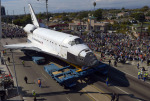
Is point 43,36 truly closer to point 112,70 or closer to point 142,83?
point 112,70

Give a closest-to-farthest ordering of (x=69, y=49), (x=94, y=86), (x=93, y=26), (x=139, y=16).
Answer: (x=94, y=86) < (x=69, y=49) < (x=93, y=26) < (x=139, y=16)

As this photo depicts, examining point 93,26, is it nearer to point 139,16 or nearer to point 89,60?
point 139,16

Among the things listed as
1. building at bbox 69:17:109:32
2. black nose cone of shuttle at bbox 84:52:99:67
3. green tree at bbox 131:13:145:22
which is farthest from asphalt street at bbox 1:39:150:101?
green tree at bbox 131:13:145:22

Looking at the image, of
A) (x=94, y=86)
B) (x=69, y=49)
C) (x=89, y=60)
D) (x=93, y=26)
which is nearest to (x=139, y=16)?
(x=93, y=26)

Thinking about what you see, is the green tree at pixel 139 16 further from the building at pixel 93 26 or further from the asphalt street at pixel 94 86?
the asphalt street at pixel 94 86

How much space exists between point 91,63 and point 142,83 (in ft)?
24.1

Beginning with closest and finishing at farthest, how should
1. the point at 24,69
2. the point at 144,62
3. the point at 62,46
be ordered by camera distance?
the point at 62,46 → the point at 24,69 → the point at 144,62

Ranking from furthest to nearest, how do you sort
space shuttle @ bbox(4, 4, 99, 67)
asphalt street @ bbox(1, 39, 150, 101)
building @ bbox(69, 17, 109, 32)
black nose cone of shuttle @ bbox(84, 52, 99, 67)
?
1. building @ bbox(69, 17, 109, 32)
2. space shuttle @ bbox(4, 4, 99, 67)
3. black nose cone of shuttle @ bbox(84, 52, 99, 67)
4. asphalt street @ bbox(1, 39, 150, 101)

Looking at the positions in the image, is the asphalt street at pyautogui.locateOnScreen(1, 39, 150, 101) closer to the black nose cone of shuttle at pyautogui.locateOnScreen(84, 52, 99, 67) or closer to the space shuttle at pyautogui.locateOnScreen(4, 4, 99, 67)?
the black nose cone of shuttle at pyautogui.locateOnScreen(84, 52, 99, 67)

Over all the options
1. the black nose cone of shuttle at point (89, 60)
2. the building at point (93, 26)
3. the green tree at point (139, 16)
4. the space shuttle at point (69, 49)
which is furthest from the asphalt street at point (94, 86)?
the green tree at point (139, 16)

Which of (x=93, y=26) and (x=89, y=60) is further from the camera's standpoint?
(x=93, y=26)

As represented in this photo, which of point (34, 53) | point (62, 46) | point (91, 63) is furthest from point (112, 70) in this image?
point (34, 53)

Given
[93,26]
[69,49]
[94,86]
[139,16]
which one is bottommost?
[94,86]

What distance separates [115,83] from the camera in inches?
659
